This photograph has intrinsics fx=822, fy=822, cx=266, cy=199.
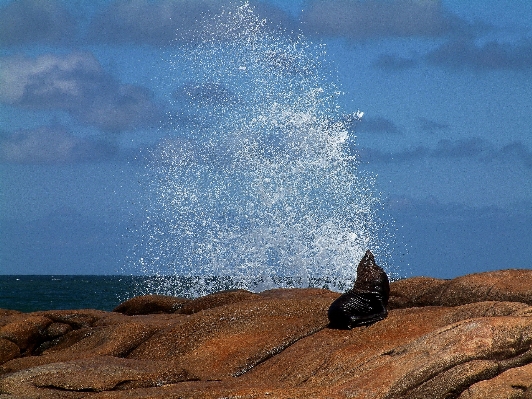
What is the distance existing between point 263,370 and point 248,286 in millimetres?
27656

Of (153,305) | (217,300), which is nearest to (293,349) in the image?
(217,300)

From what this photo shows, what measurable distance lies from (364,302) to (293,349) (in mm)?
1272

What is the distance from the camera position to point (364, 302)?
1170 centimetres

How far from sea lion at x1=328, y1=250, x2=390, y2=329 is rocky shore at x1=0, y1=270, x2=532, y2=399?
0.50 ft

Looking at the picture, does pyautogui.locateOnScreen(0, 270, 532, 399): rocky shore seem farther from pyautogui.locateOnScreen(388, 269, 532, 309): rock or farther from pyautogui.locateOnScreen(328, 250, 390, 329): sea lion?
pyautogui.locateOnScreen(328, 250, 390, 329): sea lion

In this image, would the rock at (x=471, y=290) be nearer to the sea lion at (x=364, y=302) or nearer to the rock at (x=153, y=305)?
the sea lion at (x=364, y=302)

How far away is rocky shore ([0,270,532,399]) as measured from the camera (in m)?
8.92

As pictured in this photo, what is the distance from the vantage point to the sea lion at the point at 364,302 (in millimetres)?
11477

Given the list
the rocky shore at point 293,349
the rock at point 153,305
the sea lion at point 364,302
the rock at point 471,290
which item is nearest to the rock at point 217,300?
the rocky shore at point 293,349

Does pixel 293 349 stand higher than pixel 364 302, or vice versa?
pixel 364 302

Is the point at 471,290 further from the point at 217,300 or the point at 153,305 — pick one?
the point at 153,305

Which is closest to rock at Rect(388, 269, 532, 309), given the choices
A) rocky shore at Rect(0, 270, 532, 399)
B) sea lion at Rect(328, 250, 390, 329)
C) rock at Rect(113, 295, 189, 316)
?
rocky shore at Rect(0, 270, 532, 399)

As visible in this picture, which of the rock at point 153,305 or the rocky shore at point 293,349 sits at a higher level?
the rock at point 153,305

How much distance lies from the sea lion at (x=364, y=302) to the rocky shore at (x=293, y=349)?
0.15m
